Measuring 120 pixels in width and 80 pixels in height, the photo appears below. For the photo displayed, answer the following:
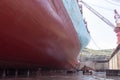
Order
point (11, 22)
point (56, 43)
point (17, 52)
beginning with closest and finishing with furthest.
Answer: point (11, 22) < point (17, 52) < point (56, 43)

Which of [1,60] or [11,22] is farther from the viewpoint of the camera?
[1,60]

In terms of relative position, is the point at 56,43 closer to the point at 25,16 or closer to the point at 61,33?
the point at 61,33

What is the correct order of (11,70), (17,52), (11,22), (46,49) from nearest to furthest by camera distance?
(11,22) < (17,52) < (11,70) < (46,49)

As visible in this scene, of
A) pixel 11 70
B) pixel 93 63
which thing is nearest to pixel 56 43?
pixel 11 70

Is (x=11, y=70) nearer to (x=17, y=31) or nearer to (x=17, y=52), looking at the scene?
(x=17, y=52)

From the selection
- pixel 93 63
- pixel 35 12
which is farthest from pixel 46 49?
pixel 93 63

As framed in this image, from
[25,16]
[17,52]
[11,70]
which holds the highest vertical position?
[25,16]

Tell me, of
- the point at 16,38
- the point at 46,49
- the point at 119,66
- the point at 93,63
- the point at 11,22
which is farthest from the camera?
the point at 93,63

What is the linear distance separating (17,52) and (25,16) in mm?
501

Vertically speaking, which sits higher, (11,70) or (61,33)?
(61,33)

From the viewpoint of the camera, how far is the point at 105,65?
2875cm

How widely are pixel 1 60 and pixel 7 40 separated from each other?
366 mm

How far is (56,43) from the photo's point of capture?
477cm

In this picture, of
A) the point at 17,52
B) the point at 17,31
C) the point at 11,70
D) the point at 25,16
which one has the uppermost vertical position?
the point at 25,16
